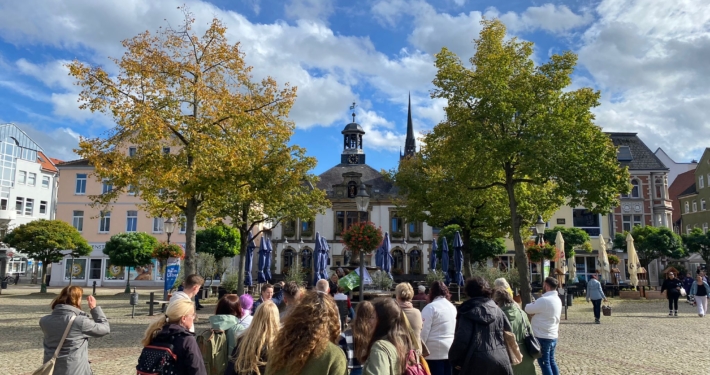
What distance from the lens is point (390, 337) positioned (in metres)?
3.71

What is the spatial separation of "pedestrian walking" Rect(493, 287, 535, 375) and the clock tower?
153 ft

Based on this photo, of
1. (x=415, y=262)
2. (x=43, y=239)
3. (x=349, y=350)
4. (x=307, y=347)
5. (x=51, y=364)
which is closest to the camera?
(x=307, y=347)

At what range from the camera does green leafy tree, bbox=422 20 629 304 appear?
17.4 metres

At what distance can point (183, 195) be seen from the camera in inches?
656

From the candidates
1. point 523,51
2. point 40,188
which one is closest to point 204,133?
point 523,51

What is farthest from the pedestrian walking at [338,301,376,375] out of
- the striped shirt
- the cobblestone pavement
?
the cobblestone pavement

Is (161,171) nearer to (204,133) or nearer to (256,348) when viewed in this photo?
(204,133)

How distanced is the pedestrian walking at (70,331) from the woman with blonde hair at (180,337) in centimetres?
163

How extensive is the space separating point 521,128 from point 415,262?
28.5 m

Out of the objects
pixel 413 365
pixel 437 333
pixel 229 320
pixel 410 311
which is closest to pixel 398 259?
→ pixel 437 333

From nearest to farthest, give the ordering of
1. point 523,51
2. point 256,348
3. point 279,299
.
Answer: point 256,348 → point 279,299 → point 523,51

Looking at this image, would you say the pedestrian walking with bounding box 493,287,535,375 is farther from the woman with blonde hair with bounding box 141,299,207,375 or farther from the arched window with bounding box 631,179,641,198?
the arched window with bounding box 631,179,641,198

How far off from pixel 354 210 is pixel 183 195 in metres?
30.6

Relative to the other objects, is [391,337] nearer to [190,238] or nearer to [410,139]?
[190,238]
